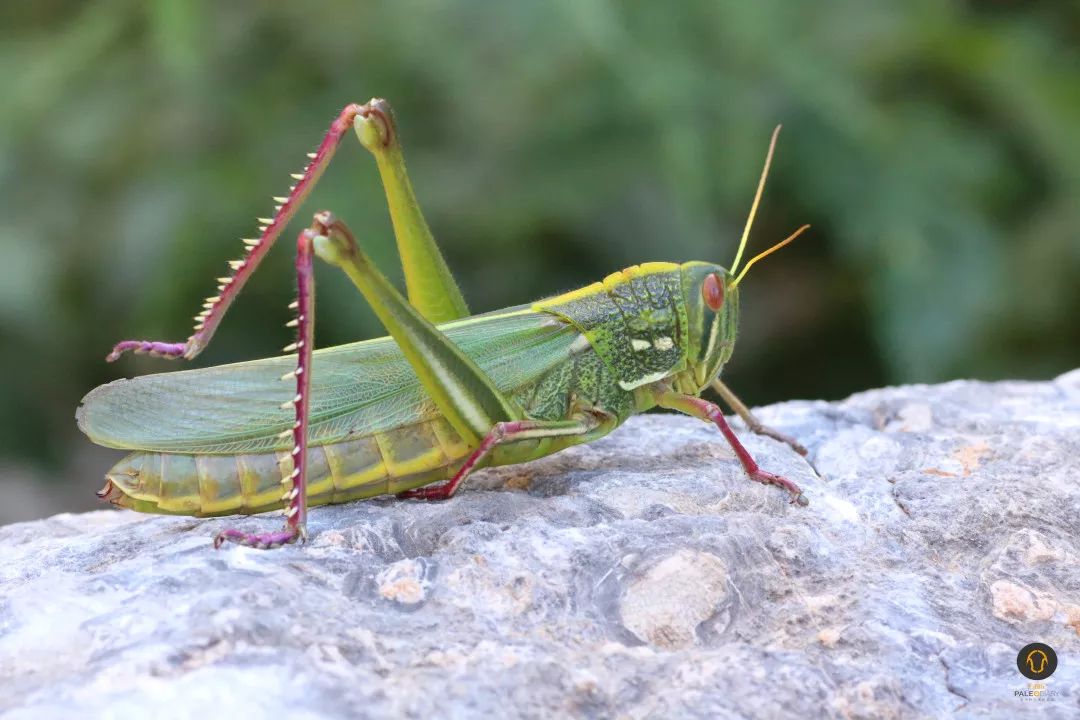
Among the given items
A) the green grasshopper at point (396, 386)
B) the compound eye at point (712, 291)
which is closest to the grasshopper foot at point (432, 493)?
the green grasshopper at point (396, 386)

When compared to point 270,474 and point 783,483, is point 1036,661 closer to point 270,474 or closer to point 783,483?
point 783,483

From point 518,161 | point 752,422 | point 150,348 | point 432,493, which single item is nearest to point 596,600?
point 432,493

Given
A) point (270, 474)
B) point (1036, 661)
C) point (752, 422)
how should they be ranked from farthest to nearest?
point (752, 422), point (270, 474), point (1036, 661)

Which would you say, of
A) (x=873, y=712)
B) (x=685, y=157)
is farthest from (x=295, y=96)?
(x=873, y=712)

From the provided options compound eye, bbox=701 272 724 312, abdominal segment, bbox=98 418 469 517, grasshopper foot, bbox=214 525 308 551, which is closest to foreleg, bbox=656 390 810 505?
compound eye, bbox=701 272 724 312

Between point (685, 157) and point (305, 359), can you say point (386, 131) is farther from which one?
point (685, 157)

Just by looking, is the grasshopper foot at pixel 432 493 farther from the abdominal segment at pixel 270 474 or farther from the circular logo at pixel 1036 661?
the circular logo at pixel 1036 661
